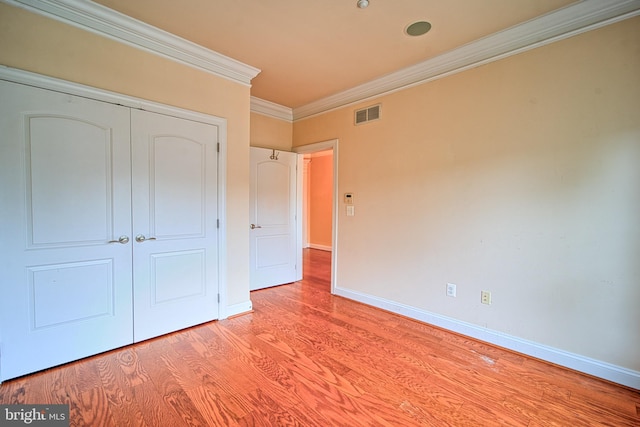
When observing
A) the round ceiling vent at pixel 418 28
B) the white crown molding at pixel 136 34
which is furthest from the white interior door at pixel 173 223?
the round ceiling vent at pixel 418 28

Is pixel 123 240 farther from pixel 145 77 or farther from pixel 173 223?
pixel 145 77

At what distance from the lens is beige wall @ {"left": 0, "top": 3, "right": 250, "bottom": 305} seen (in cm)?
196

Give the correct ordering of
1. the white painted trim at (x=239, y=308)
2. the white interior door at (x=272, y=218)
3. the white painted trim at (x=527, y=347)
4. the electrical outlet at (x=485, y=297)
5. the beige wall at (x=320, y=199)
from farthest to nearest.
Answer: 1. the beige wall at (x=320, y=199)
2. the white interior door at (x=272, y=218)
3. the white painted trim at (x=239, y=308)
4. the electrical outlet at (x=485, y=297)
5. the white painted trim at (x=527, y=347)

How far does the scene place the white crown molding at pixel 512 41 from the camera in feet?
6.64

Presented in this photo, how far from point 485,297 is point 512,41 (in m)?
2.33

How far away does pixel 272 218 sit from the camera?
4195mm

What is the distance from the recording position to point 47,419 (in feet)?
5.49

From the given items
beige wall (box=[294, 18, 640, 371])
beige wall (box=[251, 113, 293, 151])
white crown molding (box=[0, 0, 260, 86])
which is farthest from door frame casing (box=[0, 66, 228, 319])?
beige wall (box=[294, 18, 640, 371])

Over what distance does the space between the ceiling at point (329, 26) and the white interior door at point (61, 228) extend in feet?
3.14

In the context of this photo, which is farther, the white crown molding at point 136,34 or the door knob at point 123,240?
the door knob at point 123,240

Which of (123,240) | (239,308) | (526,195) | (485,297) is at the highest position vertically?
(526,195)

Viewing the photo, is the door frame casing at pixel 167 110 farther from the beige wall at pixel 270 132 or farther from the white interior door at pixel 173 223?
the beige wall at pixel 270 132

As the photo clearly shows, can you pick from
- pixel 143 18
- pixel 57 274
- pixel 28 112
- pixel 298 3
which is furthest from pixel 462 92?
pixel 57 274

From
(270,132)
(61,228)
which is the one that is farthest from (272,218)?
(61,228)
